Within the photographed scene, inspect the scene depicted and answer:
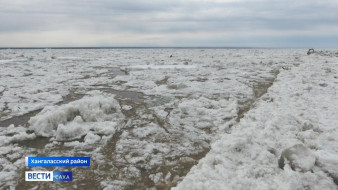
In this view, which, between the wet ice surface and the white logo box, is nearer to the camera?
the white logo box

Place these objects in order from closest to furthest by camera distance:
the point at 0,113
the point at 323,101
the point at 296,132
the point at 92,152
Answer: the point at 92,152, the point at 296,132, the point at 0,113, the point at 323,101

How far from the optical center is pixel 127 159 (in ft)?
13.4

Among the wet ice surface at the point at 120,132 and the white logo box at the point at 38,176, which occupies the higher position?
the wet ice surface at the point at 120,132

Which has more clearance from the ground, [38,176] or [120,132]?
[120,132]

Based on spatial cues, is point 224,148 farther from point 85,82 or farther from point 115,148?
point 85,82

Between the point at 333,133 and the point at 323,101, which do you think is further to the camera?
the point at 323,101

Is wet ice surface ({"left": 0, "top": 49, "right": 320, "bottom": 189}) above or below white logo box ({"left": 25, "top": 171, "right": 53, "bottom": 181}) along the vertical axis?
above

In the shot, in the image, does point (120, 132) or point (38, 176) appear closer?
point (38, 176)

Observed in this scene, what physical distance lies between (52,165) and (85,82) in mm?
7751

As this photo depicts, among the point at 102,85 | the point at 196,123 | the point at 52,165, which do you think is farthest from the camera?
the point at 102,85

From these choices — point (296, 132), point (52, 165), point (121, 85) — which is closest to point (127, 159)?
point (52, 165)

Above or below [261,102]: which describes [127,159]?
below

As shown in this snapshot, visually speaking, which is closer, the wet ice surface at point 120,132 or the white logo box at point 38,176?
the white logo box at point 38,176

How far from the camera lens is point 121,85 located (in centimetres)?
1048
